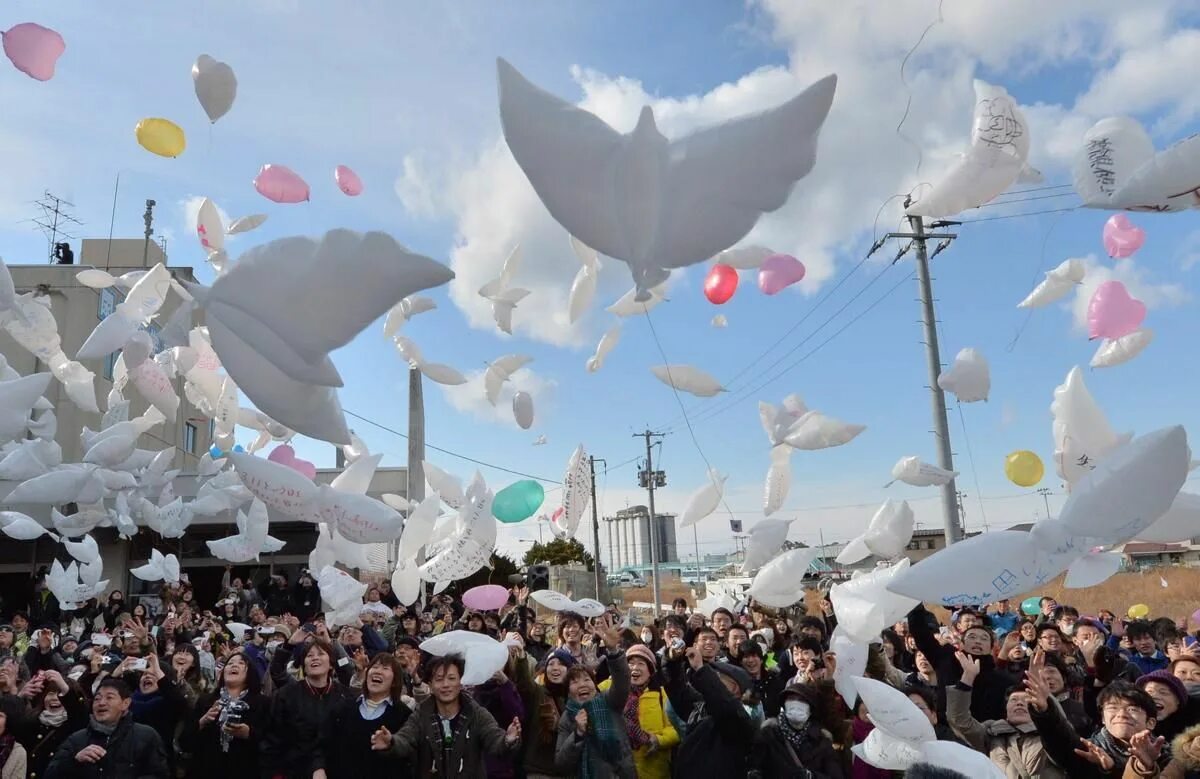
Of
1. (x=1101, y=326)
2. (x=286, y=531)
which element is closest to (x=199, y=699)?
(x=1101, y=326)

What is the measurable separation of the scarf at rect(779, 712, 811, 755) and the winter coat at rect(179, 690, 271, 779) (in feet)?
7.81

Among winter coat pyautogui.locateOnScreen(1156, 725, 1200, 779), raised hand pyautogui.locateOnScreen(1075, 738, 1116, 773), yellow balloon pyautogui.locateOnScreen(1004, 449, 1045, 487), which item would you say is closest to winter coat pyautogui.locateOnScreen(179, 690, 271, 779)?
raised hand pyautogui.locateOnScreen(1075, 738, 1116, 773)

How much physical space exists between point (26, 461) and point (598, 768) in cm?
715

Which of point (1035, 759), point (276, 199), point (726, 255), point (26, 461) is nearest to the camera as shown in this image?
point (1035, 759)

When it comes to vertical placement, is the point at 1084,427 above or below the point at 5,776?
above

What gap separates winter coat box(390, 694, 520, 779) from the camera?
383cm

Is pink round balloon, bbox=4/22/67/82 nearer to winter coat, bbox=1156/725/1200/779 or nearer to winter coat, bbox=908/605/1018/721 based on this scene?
winter coat, bbox=908/605/1018/721

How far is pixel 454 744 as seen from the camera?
12.6ft

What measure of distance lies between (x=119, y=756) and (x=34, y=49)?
4140 millimetres

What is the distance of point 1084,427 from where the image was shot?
14.5 feet

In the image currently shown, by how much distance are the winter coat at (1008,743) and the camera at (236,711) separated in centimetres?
323

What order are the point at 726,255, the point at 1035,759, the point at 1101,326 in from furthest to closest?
the point at 726,255, the point at 1101,326, the point at 1035,759

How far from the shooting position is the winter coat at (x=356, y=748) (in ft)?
13.1

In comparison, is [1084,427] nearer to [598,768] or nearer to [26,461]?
[598,768]
